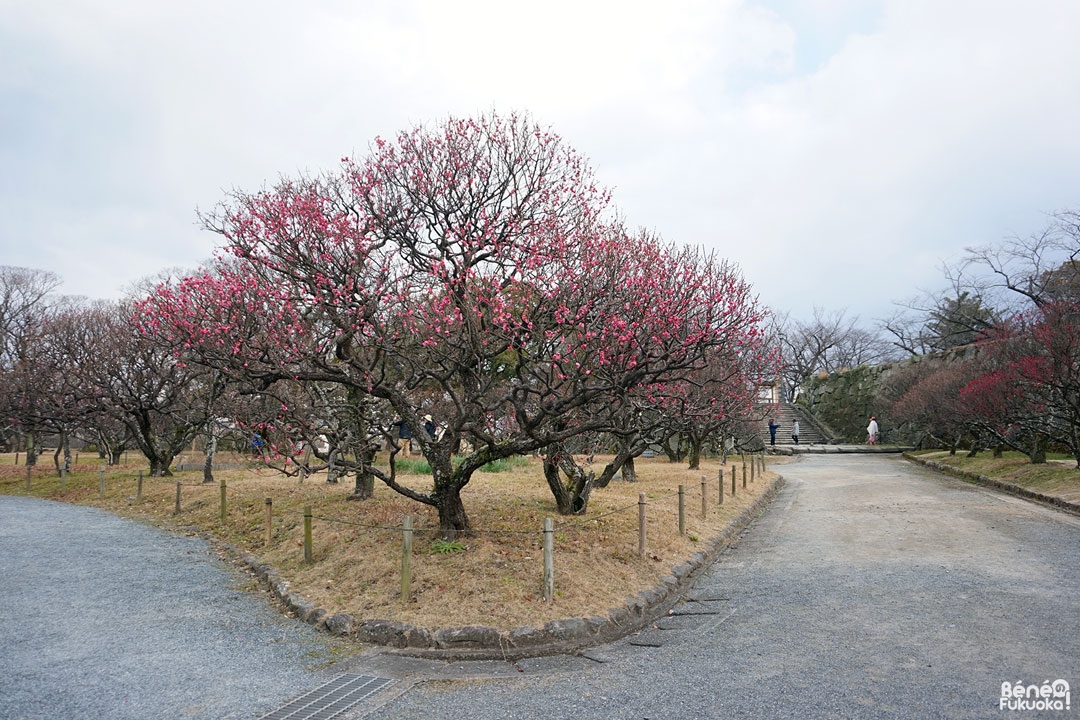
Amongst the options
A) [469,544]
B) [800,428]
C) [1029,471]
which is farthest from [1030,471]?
[800,428]

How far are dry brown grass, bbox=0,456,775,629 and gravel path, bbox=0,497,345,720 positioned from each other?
866 mm

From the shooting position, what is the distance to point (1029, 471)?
1970 centimetres

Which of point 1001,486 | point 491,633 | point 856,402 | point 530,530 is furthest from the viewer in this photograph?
point 856,402

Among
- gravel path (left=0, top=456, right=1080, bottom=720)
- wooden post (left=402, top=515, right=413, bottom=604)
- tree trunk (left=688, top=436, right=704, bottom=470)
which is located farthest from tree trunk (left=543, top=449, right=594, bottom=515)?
tree trunk (left=688, top=436, right=704, bottom=470)

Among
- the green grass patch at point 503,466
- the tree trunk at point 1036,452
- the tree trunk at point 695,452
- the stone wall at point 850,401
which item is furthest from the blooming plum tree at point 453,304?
the stone wall at point 850,401

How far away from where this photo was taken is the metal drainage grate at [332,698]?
5027mm

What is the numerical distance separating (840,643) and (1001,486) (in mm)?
16677

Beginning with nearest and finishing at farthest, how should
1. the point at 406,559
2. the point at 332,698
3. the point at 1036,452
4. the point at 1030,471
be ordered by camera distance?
1. the point at 332,698
2. the point at 406,559
3. the point at 1030,471
4. the point at 1036,452

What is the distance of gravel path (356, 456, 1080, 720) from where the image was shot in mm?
5074

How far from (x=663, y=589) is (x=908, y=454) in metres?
31.1

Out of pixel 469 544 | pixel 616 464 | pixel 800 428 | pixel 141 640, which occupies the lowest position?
pixel 141 640

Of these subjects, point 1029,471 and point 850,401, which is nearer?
point 1029,471

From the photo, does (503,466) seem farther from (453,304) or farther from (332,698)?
(332,698)

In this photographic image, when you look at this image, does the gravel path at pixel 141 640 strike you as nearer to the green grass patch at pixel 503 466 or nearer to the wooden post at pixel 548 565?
the wooden post at pixel 548 565
